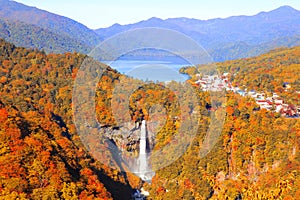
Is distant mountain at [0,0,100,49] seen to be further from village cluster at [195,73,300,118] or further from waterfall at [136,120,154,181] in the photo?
waterfall at [136,120,154,181]

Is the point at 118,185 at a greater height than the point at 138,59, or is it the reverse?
the point at 138,59

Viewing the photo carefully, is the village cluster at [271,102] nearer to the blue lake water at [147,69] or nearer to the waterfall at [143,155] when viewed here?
the blue lake water at [147,69]

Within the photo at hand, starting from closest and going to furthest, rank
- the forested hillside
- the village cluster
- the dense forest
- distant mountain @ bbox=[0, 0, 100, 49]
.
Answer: the forested hillside
the dense forest
the village cluster
distant mountain @ bbox=[0, 0, 100, 49]

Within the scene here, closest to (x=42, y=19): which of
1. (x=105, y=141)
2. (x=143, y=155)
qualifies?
(x=105, y=141)

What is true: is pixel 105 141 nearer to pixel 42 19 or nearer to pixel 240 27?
pixel 42 19

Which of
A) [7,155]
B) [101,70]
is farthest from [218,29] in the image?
[7,155]

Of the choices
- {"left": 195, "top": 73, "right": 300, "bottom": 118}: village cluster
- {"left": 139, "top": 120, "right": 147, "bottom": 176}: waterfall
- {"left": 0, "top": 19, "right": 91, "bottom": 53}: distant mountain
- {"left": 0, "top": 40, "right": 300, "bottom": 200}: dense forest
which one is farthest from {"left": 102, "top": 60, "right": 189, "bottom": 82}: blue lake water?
{"left": 0, "top": 19, "right": 91, "bottom": 53}: distant mountain

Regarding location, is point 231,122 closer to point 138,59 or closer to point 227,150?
point 227,150
